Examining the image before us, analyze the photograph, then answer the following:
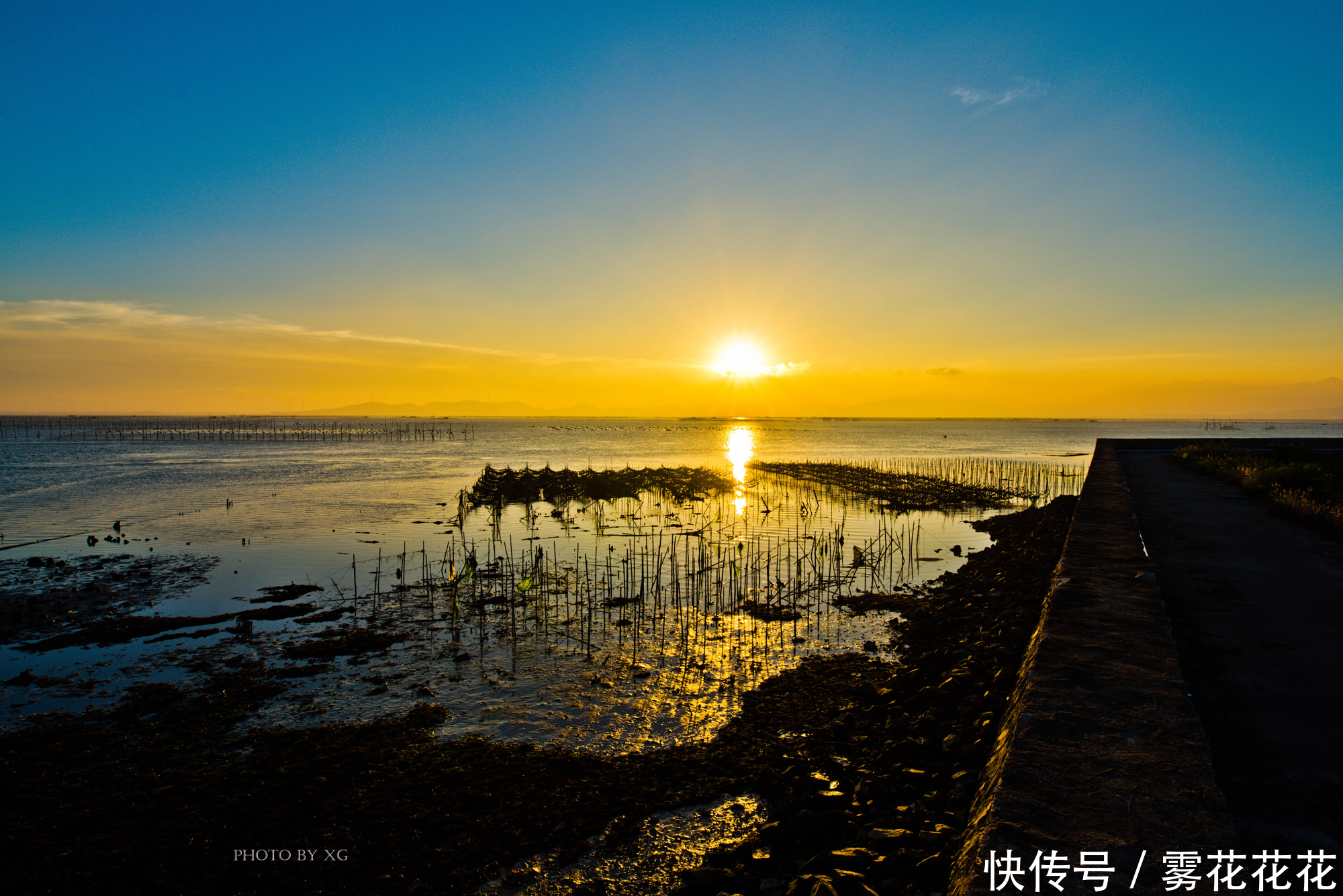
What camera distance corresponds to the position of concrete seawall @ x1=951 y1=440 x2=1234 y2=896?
3.48 meters

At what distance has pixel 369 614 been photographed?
13.5 metres

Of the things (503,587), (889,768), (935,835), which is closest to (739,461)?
(503,587)

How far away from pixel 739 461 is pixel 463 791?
182 ft

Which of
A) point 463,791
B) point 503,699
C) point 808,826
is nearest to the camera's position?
point 808,826

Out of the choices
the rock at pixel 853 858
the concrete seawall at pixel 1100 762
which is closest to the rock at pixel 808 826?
the rock at pixel 853 858

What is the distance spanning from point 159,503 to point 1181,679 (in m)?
40.0

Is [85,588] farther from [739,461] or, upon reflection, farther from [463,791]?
[739,461]

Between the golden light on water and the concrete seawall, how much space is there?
840 inches

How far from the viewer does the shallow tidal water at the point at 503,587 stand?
9.41 metres

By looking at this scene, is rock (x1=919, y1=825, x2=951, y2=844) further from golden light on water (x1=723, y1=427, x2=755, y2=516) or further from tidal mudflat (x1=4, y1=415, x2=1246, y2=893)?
golden light on water (x1=723, y1=427, x2=755, y2=516)

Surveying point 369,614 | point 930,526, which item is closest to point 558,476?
point 930,526

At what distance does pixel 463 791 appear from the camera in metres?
6.93

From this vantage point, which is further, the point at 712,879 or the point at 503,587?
the point at 503,587

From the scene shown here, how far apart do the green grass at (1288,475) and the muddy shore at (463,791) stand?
1088 centimetres
